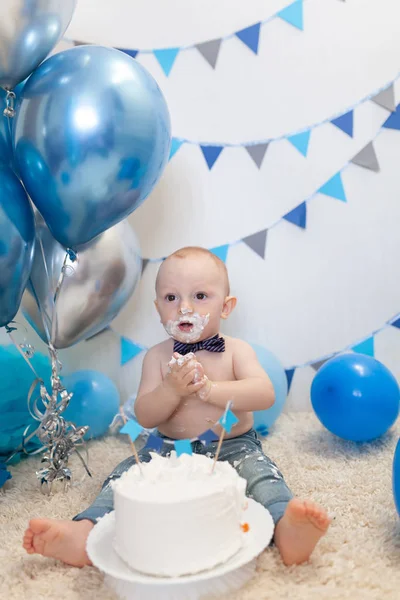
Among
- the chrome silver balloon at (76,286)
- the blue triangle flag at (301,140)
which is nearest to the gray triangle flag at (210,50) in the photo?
the blue triangle flag at (301,140)

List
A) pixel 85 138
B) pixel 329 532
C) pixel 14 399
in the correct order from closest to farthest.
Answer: pixel 329 532 → pixel 85 138 → pixel 14 399

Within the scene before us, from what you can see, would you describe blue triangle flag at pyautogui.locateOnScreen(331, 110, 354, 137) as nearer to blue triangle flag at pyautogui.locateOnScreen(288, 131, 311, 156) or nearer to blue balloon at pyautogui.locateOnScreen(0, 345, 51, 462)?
blue triangle flag at pyautogui.locateOnScreen(288, 131, 311, 156)

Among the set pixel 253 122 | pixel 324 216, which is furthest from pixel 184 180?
pixel 324 216

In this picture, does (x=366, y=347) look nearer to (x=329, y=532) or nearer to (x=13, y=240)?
(x=329, y=532)

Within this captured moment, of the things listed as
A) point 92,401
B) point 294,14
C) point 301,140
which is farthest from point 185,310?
point 294,14

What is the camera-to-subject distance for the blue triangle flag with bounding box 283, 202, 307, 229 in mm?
1903

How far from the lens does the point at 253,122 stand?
1875mm

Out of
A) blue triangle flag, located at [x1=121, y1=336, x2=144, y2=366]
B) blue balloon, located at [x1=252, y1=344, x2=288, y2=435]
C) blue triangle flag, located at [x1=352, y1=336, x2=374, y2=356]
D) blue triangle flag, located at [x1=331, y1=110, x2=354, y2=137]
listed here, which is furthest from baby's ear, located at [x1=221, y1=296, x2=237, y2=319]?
blue triangle flag, located at [x1=331, y1=110, x2=354, y2=137]

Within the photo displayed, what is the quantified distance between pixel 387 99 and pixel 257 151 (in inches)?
16.5

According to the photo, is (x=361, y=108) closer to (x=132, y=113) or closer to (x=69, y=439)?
(x=132, y=113)

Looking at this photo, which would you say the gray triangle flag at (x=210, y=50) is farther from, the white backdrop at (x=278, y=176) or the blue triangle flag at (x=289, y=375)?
the blue triangle flag at (x=289, y=375)

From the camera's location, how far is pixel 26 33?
4.25ft

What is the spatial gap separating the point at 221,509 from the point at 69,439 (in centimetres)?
64

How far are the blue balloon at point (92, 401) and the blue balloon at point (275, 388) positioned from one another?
16.1 inches
